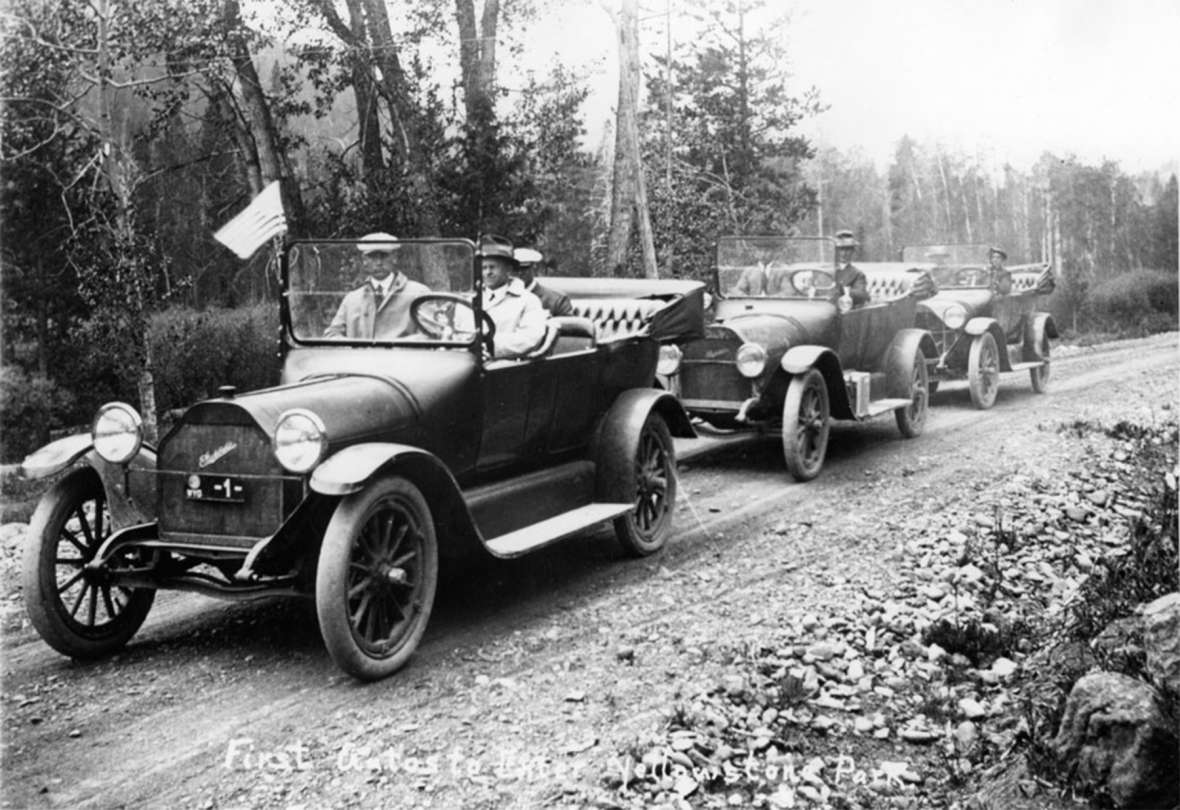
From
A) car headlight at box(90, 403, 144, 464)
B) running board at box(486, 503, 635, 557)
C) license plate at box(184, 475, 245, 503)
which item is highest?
car headlight at box(90, 403, 144, 464)

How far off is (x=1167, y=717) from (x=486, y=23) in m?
14.8

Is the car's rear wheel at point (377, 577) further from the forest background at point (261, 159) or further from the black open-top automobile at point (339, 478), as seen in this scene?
the forest background at point (261, 159)

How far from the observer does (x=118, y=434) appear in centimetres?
508

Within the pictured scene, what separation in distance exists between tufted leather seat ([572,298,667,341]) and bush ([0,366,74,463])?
9821 mm

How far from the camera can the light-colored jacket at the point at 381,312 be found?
5855 mm

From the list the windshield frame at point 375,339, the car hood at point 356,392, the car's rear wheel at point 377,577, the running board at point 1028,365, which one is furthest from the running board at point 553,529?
the running board at point 1028,365

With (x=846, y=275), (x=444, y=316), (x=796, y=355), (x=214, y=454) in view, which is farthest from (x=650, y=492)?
(x=846, y=275)

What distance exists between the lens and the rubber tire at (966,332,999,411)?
1227cm

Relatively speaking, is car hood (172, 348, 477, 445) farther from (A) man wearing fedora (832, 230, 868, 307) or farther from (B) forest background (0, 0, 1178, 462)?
(B) forest background (0, 0, 1178, 462)

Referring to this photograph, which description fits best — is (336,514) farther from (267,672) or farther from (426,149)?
(426,149)

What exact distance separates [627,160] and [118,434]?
1227 cm

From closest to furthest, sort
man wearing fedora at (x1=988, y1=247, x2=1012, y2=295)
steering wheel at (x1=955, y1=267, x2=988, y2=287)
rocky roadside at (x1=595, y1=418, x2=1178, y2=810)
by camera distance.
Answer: rocky roadside at (x1=595, y1=418, x2=1178, y2=810) < man wearing fedora at (x1=988, y1=247, x2=1012, y2=295) < steering wheel at (x1=955, y1=267, x2=988, y2=287)

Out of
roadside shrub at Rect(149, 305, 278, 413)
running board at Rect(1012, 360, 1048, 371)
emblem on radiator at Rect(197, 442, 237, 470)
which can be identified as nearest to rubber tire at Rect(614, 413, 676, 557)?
emblem on radiator at Rect(197, 442, 237, 470)

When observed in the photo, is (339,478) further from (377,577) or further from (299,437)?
(377,577)
